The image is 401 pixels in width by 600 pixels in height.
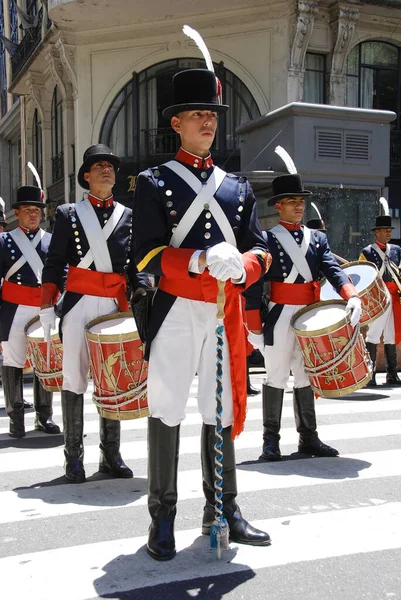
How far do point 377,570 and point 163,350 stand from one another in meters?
1.48

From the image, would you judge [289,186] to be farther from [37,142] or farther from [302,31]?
[37,142]

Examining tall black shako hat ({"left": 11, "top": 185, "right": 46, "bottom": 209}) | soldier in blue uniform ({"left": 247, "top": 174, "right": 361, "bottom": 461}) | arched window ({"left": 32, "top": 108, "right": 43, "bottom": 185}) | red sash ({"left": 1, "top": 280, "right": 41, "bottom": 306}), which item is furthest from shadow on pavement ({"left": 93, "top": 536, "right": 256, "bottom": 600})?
arched window ({"left": 32, "top": 108, "right": 43, "bottom": 185})

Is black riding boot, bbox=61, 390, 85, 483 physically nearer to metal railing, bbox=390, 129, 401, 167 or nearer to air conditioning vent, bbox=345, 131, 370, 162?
air conditioning vent, bbox=345, 131, 370, 162

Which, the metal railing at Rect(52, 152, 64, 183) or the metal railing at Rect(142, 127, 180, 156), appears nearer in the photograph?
the metal railing at Rect(142, 127, 180, 156)

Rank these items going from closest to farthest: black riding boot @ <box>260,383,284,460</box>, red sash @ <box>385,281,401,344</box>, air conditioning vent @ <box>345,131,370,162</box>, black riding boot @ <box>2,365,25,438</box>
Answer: black riding boot @ <box>260,383,284,460</box> → black riding boot @ <box>2,365,25,438</box> → red sash @ <box>385,281,401,344</box> → air conditioning vent @ <box>345,131,370,162</box>

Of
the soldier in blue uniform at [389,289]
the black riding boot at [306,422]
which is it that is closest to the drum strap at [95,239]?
the black riding boot at [306,422]

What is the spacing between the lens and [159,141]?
2102 centimetres

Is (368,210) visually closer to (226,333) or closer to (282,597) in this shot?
(226,333)

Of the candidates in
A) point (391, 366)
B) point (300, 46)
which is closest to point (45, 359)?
point (391, 366)

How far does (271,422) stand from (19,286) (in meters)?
2.86

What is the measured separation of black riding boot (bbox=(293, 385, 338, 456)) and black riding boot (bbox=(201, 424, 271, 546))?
7.22 feet

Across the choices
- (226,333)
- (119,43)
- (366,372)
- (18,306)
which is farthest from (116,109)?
(226,333)

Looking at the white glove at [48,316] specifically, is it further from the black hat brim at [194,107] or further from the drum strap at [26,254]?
the black hat brim at [194,107]

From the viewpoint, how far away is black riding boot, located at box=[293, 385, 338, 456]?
619 centimetres
